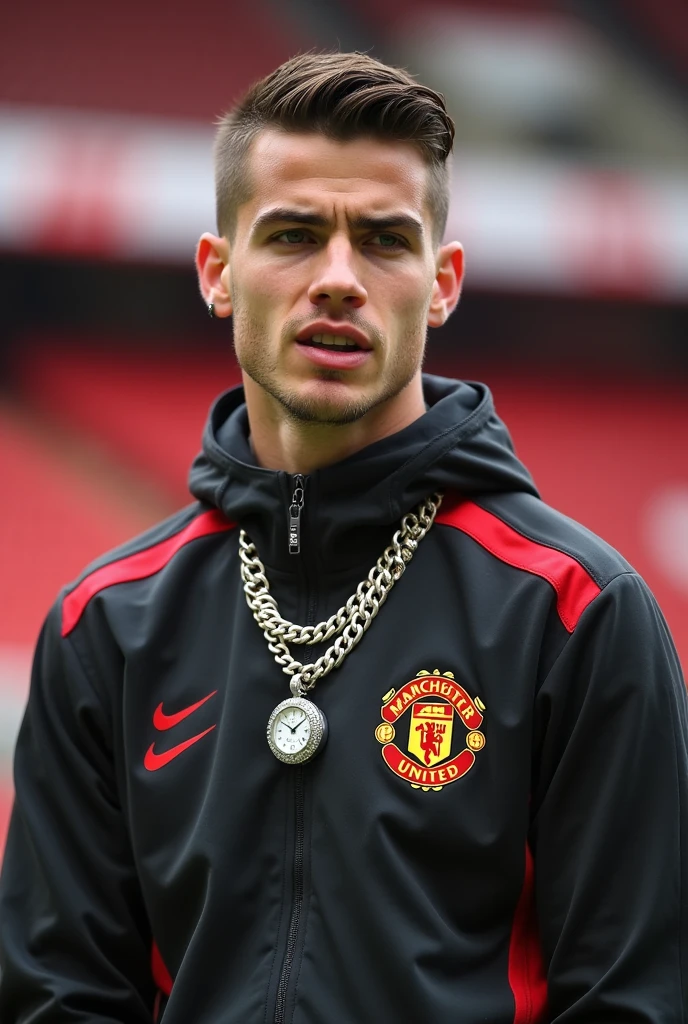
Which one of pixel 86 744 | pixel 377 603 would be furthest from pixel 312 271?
pixel 86 744

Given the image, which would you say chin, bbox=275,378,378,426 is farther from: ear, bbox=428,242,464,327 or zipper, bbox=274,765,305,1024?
zipper, bbox=274,765,305,1024

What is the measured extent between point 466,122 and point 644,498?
2.10 m

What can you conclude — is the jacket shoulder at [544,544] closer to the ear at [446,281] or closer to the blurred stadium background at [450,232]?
the ear at [446,281]

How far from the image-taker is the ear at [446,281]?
1818mm

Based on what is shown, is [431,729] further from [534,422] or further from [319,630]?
[534,422]

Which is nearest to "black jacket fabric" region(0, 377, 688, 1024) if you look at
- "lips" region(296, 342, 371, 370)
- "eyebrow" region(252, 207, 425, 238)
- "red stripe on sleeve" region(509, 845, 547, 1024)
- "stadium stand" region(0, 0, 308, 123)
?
"red stripe on sleeve" region(509, 845, 547, 1024)

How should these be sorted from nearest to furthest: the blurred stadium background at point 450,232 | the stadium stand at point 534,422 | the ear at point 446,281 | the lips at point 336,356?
the lips at point 336,356
the ear at point 446,281
the blurred stadium background at point 450,232
the stadium stand at point 534,422

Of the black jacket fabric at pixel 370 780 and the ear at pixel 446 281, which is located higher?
the ear at pixel 446 281

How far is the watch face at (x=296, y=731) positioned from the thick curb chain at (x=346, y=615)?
0.12 ft

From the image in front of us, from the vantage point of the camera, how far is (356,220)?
1.67 metres

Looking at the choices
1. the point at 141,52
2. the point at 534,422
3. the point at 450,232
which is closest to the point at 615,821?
the point at 450,232

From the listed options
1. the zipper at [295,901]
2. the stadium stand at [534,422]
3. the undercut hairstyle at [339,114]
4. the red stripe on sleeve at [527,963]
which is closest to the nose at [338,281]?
the undercut hairstyle at [339,114]

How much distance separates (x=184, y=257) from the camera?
630 centimetres

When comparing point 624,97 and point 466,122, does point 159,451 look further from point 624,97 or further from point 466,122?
point 624,97
